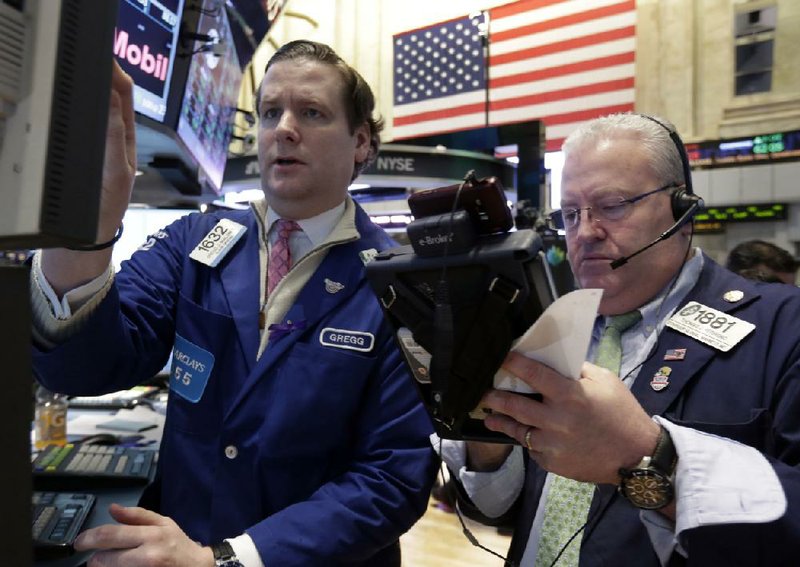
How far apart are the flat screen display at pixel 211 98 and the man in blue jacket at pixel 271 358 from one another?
145cm

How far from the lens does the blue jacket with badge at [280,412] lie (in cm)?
117

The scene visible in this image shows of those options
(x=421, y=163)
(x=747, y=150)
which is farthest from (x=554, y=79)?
(x=421, y=163)

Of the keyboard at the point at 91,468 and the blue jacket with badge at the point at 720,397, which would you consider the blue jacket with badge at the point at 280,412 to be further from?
the keyboard at the point at 91,468

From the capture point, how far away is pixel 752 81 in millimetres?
7352

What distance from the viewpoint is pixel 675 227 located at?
1289mm

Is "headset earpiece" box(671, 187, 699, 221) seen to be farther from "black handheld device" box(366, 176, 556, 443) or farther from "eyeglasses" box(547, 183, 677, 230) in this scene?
"black handheld device" box(366, 176, 556, 443)

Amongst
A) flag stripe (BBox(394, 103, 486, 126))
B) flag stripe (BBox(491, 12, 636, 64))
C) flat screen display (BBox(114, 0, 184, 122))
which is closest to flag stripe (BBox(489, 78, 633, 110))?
flag stripe (BBox(394, 103, 486, 126))

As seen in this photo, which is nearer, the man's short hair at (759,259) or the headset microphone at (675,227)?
the headset microphone at (675,227)

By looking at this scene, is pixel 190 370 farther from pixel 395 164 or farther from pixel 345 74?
pixel 395 164

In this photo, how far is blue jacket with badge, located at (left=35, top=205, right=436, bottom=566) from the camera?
117 centimetres

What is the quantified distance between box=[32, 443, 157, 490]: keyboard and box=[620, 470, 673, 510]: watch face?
1.30 m

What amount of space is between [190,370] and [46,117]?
90cm

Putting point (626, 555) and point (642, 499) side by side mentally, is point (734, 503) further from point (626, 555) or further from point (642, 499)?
point (626, 555)

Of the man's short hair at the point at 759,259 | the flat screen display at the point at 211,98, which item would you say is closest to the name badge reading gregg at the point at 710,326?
the flat screen display at the point at 211,98
